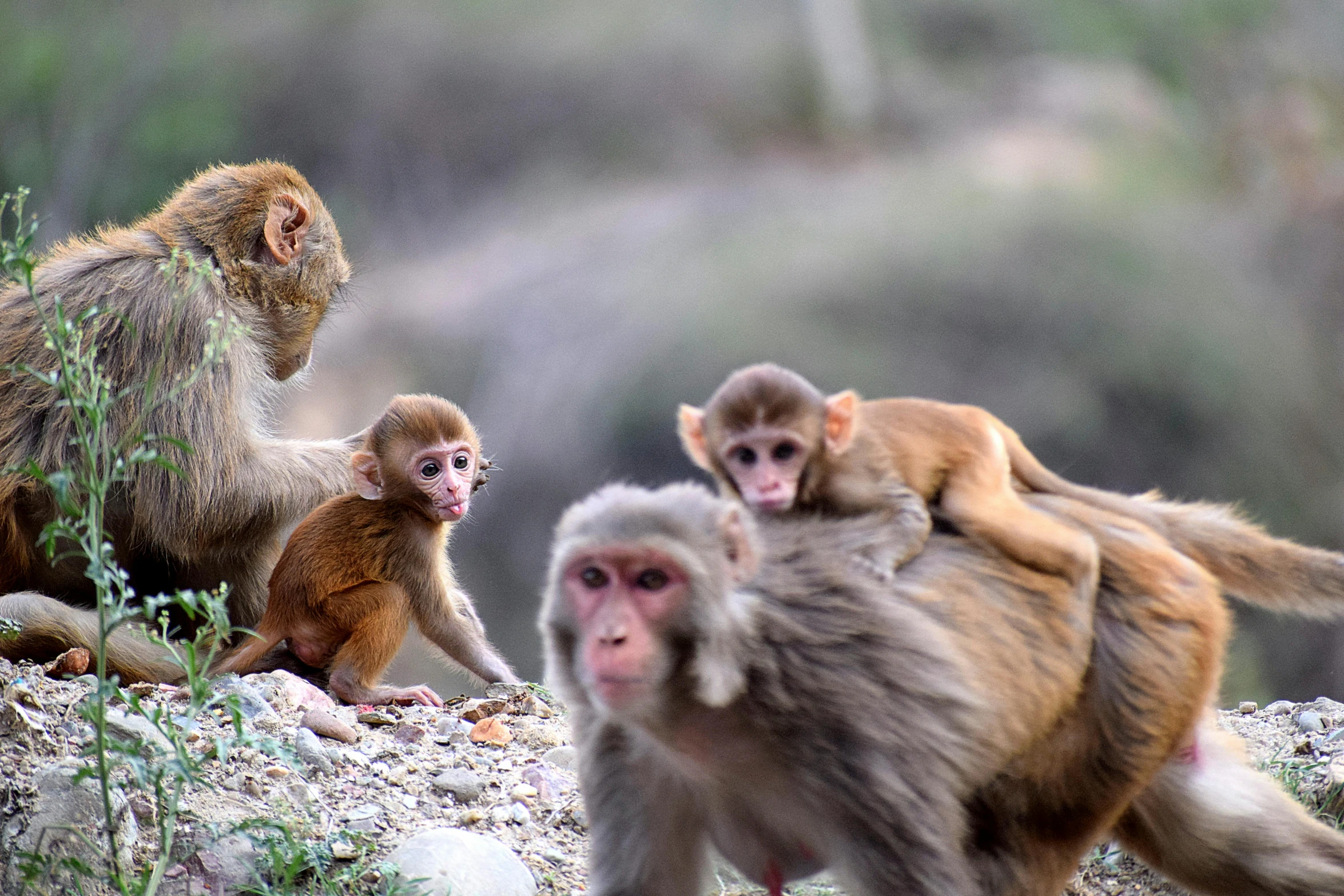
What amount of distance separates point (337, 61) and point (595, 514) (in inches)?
615

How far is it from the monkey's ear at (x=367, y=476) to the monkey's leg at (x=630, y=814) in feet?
6.28

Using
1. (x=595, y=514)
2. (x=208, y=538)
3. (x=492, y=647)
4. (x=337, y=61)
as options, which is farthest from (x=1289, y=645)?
(x=337, y=61)

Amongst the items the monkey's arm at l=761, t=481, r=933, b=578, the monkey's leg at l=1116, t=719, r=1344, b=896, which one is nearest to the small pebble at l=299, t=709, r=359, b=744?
the monkey's arm at l=761, t=481, r=933, b=578

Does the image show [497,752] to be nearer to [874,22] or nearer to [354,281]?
[354,281]

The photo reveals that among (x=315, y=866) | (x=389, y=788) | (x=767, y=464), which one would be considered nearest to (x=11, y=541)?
(x=389, y=788)

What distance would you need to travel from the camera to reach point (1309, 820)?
11.1 feet

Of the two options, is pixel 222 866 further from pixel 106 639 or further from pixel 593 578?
pixel 593 578

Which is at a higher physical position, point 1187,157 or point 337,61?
point 1187,157

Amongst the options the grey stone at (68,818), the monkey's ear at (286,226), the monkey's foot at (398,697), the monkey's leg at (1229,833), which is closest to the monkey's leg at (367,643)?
the monkey's foot at (398,697)

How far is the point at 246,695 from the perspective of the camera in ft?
13.6

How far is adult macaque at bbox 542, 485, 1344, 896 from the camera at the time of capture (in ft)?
8.60

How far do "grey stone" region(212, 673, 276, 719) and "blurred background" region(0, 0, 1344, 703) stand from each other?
21.3 feet

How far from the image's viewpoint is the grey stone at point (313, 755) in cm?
395

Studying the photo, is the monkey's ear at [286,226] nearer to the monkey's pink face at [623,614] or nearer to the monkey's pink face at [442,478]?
the monkey's pink face at [442,478]
